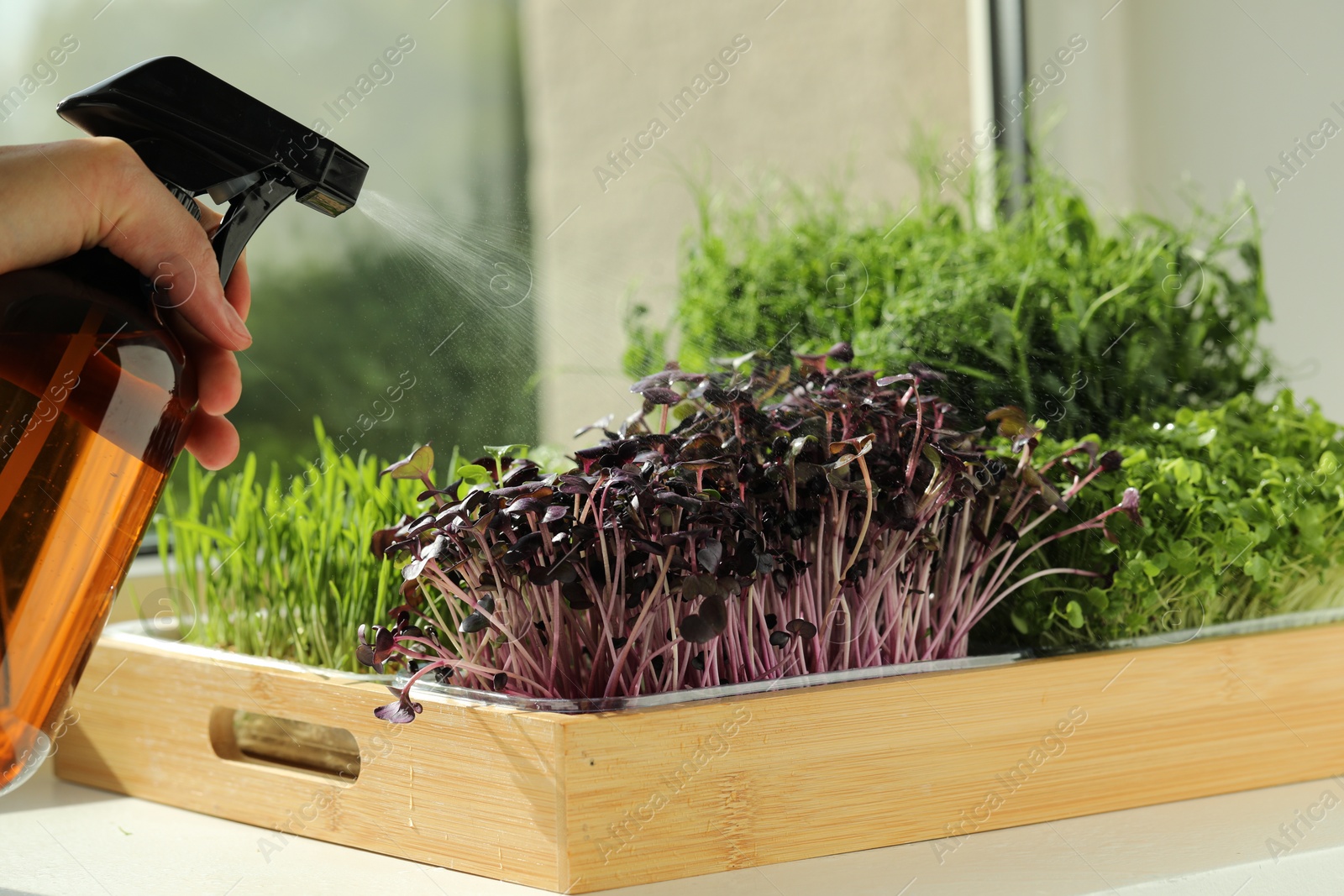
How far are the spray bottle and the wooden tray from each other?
0.19 meters

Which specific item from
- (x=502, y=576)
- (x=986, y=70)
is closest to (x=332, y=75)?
(x=986, y=70)

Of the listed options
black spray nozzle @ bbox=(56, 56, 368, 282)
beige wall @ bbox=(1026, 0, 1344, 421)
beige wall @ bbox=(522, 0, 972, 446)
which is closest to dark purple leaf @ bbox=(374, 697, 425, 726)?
black spray nozzle @ bbox=(56, 56, 368, 282)

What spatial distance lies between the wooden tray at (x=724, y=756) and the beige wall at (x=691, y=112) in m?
1.15

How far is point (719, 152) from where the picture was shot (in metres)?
2.17

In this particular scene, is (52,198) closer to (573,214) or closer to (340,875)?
(340,875)

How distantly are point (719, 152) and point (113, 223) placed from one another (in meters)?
1.80

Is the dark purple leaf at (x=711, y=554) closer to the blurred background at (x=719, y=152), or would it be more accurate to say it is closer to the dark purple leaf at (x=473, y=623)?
the dark purple leaf at (x=473, y=623)

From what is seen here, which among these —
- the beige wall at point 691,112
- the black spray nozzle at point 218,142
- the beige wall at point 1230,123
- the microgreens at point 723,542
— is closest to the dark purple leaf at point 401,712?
the microgreens at point 723,542

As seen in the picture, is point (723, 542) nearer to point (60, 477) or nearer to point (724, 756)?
point (724, 756)

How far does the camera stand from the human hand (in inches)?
18.3

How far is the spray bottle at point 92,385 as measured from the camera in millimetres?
489

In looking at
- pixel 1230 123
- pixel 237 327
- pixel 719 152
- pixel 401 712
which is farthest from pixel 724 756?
pixel 719 152

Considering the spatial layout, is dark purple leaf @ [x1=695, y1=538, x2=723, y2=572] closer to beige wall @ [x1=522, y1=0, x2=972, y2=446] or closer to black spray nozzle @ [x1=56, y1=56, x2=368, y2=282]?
black spray nozzle @ [x1=56, y1=56, x2=368, y2=282]

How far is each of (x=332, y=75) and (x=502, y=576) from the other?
18.9 ft
